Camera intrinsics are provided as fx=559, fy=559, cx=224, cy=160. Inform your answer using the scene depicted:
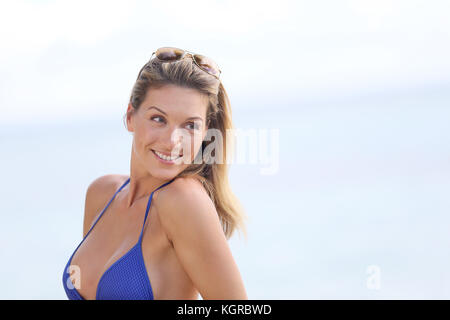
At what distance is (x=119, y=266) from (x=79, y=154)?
13703mm

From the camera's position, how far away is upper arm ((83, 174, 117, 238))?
255cm

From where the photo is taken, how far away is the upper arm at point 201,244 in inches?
71.3

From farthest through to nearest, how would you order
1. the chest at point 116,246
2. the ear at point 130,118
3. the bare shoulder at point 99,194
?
1. the bare shoulder at point 99,194
2. the ear at point 130,118
3. the chest at point 116,246

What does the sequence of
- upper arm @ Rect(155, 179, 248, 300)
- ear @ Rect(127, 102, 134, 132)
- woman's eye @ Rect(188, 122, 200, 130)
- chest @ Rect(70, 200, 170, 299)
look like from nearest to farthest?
upper arm @ Rect(155, 179, 248, 300), chest @ Rect(70, 200, 170, 299), woman's eye @ Rect(188, 122, 200, 130), ear @ Rect(127, 102, 134, 132)

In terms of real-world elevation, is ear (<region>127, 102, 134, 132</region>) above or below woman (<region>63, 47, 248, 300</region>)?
above

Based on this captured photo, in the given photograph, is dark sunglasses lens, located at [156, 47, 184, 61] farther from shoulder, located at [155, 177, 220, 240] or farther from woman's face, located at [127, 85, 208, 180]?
shoulder, located at [155, 177, 220, 240]

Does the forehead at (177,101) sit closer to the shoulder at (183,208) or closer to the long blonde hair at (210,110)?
the long blonde hair at (210,110)

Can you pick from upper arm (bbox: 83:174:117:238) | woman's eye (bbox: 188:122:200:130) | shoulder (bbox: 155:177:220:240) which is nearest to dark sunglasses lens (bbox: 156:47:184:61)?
woman's eye (bbox: 188:122:200:130)

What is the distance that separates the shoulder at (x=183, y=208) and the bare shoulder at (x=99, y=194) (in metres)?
0.57

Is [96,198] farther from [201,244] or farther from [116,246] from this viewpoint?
[201,244]

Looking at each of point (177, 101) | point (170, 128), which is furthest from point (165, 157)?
point (177, 101)

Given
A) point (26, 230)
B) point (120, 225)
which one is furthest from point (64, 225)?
point (120, 225)

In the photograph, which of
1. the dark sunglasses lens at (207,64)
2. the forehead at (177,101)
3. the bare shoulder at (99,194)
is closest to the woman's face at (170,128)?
the forehead at (177,101)

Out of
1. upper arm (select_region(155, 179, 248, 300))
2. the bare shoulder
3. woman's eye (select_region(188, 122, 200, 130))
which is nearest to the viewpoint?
upper arm (select_region(155, 179, 248, 300))
